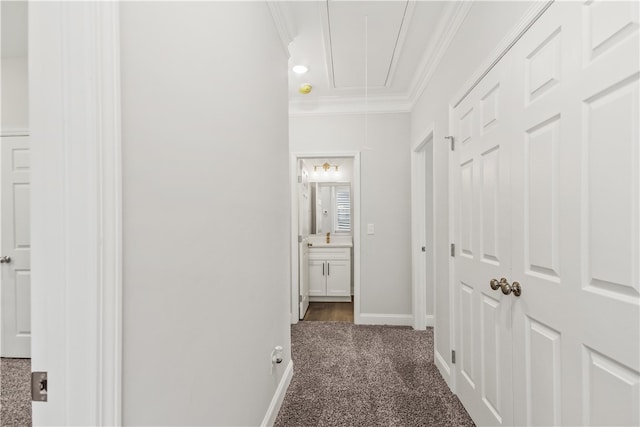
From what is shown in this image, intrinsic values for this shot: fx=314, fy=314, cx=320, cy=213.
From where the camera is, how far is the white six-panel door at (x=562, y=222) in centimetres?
84

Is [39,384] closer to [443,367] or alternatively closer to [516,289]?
[516,289]

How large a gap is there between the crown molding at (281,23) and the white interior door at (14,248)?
2.44 meters

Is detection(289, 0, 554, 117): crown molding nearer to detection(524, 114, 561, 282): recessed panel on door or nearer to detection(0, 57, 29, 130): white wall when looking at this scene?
detection(524, 114, 561, 282): recessed panel on door

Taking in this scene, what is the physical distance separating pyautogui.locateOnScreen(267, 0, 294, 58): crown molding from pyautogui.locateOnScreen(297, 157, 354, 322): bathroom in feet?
5.61

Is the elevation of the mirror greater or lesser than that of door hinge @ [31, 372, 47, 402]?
greater

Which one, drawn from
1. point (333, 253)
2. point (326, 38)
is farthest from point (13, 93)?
point (333, 253)

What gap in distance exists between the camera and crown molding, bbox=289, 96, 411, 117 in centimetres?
361

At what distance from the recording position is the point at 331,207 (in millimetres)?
5234

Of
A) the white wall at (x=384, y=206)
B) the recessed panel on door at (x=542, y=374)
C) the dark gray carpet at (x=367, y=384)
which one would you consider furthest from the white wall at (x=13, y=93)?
the recessed panel on door at (x=542, y=374)

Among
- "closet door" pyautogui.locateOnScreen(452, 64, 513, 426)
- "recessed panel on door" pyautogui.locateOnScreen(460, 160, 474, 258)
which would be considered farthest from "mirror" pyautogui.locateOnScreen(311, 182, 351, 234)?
"recessed panel on door" pyautogui.locateOnScreen(460, 160, 474, 258)

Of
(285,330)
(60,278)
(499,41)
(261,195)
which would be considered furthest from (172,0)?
(285,330)

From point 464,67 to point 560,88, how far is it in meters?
1.02

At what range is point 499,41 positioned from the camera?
150 centimetres

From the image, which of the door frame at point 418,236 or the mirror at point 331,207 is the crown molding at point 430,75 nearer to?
the door frame at point 418,236
